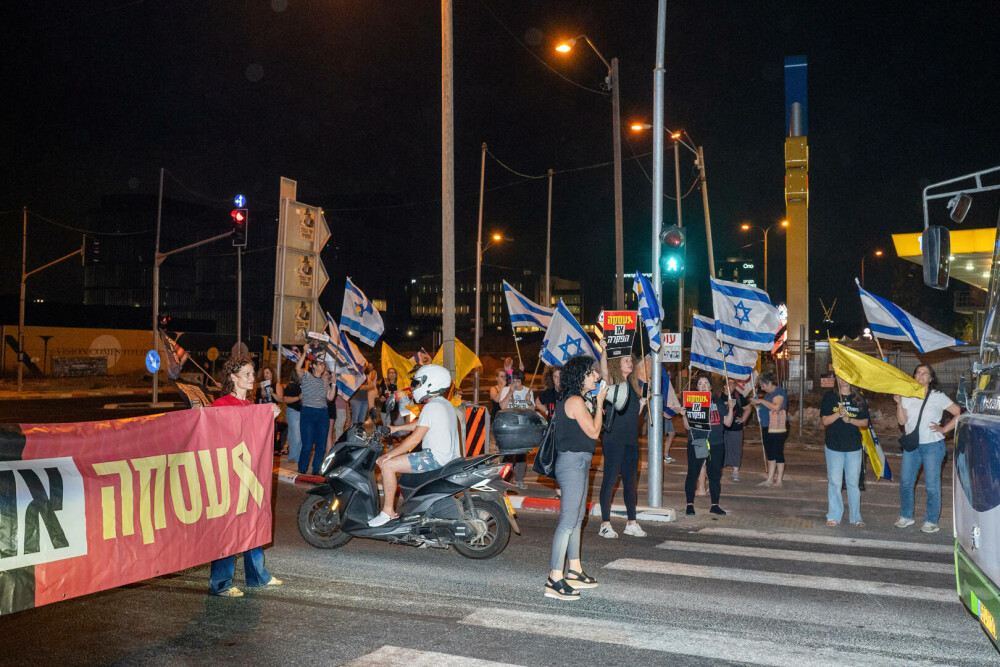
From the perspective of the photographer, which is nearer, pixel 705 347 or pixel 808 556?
pixel 808 556

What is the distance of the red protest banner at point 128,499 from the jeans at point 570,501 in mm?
2300

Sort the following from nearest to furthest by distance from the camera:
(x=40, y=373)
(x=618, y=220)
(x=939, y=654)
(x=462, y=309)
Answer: (x=939, y=654), (x=618, y=220), (x=40, y=373), (x=462, y=309)

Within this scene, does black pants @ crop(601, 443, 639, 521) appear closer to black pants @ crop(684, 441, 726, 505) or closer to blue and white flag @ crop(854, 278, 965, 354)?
black pants @ crop(684, 441, 726, 505)

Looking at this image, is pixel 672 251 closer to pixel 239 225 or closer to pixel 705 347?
pixel 705 347

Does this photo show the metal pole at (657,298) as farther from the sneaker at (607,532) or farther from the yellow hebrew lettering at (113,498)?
the yellow hebrew lettering at (113,498)

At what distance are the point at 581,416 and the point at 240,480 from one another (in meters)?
2.68

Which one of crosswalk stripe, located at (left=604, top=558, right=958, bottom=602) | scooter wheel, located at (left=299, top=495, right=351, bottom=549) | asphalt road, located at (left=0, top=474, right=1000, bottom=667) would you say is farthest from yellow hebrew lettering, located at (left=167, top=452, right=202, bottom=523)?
crosswalk stripe, located at (left=604, top=558, right=958, bottom=602)

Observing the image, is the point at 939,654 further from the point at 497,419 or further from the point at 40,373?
the point at 40,373

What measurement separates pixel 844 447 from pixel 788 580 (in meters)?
3.07

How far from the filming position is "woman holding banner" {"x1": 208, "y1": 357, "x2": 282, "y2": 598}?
644 centimetres

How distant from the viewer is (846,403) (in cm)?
982

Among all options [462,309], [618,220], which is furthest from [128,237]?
[618,220]

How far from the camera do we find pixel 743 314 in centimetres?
1362

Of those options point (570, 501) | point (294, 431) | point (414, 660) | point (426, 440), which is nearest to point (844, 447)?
point (570, 501)
